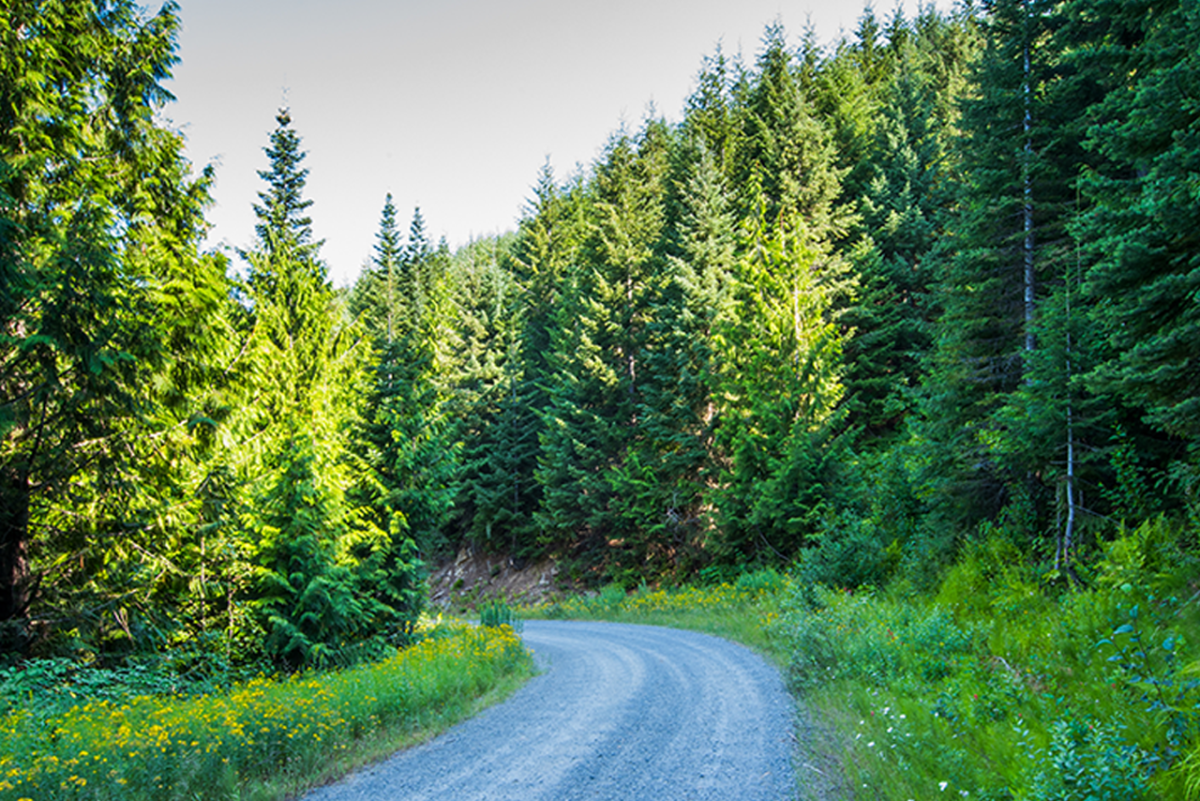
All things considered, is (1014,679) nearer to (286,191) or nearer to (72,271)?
(72,271)

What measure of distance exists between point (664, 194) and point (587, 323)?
25.6 ft

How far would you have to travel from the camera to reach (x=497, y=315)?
131 ft

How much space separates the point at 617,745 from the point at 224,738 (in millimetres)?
4215

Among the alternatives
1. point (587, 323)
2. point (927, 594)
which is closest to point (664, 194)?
point (587, 323)

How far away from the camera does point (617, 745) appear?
6781mm

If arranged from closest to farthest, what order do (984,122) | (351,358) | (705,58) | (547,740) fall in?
(547,740)
(984,122)
(351,358)
(705,58)

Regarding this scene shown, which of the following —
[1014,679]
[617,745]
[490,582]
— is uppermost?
[1014,679]

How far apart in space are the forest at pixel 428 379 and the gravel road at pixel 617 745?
480 cm

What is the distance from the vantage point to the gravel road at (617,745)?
18.3 ft

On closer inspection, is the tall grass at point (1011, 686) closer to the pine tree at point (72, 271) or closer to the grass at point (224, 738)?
the grass at point (224, 738)

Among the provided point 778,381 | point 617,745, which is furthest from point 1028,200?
point 617,745

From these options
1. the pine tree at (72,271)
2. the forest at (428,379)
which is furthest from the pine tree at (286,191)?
the pine tree at (72,271)

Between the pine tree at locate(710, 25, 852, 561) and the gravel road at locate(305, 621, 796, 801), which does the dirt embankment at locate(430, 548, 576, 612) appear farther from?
the gravel road at locate(305, 621, 796, 801)

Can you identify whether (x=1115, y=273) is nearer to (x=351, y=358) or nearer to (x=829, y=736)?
(x=829, y=736)
